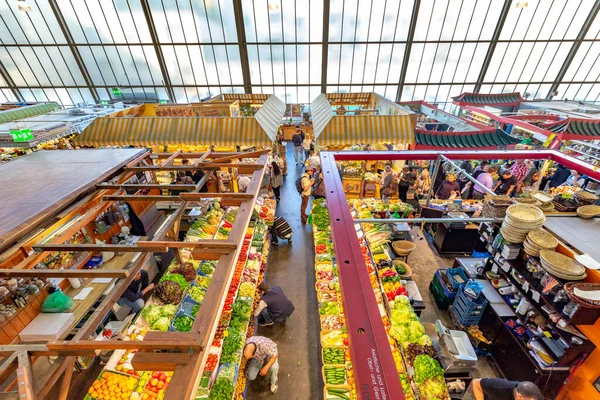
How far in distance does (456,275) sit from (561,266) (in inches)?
91.0

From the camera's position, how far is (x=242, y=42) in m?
14.8

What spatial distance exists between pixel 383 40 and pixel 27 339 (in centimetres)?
1922

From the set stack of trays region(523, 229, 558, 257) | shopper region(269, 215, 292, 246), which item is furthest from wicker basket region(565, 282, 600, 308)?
shopper region(269, 215, 292, 246)

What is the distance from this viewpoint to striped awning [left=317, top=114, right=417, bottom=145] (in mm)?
9289

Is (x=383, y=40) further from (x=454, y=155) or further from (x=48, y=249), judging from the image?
(x=48, y=249)

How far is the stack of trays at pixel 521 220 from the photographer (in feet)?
10.2

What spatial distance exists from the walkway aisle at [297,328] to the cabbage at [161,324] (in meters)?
1.75

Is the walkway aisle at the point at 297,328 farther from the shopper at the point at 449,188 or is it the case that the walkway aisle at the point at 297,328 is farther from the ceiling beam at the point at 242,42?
the ceiling beam at the point at 242,42

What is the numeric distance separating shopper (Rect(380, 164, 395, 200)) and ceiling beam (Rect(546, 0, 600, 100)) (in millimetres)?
17647

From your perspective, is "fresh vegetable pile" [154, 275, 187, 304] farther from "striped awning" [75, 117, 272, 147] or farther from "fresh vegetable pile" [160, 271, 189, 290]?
"striped awning" [75, 117, 272, 147]

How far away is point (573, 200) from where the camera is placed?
12.7 ft

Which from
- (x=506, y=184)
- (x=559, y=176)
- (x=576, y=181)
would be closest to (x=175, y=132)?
(x=506, y=184)

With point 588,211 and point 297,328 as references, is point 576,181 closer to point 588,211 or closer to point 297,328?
point 588,211

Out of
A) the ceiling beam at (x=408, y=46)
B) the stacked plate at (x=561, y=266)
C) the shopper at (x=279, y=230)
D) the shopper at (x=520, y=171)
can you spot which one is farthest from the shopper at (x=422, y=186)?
the ceiling beam at (x=408, y=46)
